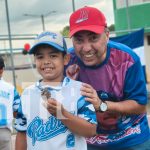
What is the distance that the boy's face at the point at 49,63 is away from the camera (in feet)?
6.01

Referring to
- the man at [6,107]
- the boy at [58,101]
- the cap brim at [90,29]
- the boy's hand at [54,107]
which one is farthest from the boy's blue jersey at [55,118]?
the man at [6,107]

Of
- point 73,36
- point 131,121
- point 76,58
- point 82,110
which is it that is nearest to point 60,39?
point 73,36

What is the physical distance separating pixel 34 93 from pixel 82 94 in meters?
0.25

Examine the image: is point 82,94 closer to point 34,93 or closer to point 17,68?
point 34,93

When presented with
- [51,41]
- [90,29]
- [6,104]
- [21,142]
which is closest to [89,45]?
[90,29]

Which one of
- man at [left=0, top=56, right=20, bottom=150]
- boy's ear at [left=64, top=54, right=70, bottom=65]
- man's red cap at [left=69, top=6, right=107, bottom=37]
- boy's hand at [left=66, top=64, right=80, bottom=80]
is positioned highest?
man's red cap at [left=69, top=6, right=107, bottom=37]

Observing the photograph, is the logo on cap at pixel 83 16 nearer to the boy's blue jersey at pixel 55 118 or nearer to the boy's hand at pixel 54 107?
the boy's blue jersey at pixel 55 118

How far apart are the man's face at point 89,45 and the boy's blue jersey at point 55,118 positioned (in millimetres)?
140

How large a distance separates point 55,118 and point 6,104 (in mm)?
2099

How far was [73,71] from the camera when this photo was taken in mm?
2070

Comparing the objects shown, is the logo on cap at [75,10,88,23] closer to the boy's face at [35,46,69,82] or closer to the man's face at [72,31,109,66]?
the man's face at [72,31,109,66]

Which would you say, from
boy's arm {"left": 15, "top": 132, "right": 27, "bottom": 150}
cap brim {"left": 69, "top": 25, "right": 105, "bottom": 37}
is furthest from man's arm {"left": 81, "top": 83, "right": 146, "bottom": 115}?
boy's arm {"left": 15, "top": 132, "right": 27, "bottom": 150}

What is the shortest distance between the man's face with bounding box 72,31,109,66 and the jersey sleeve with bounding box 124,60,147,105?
19 cm

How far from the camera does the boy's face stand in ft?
6.01
